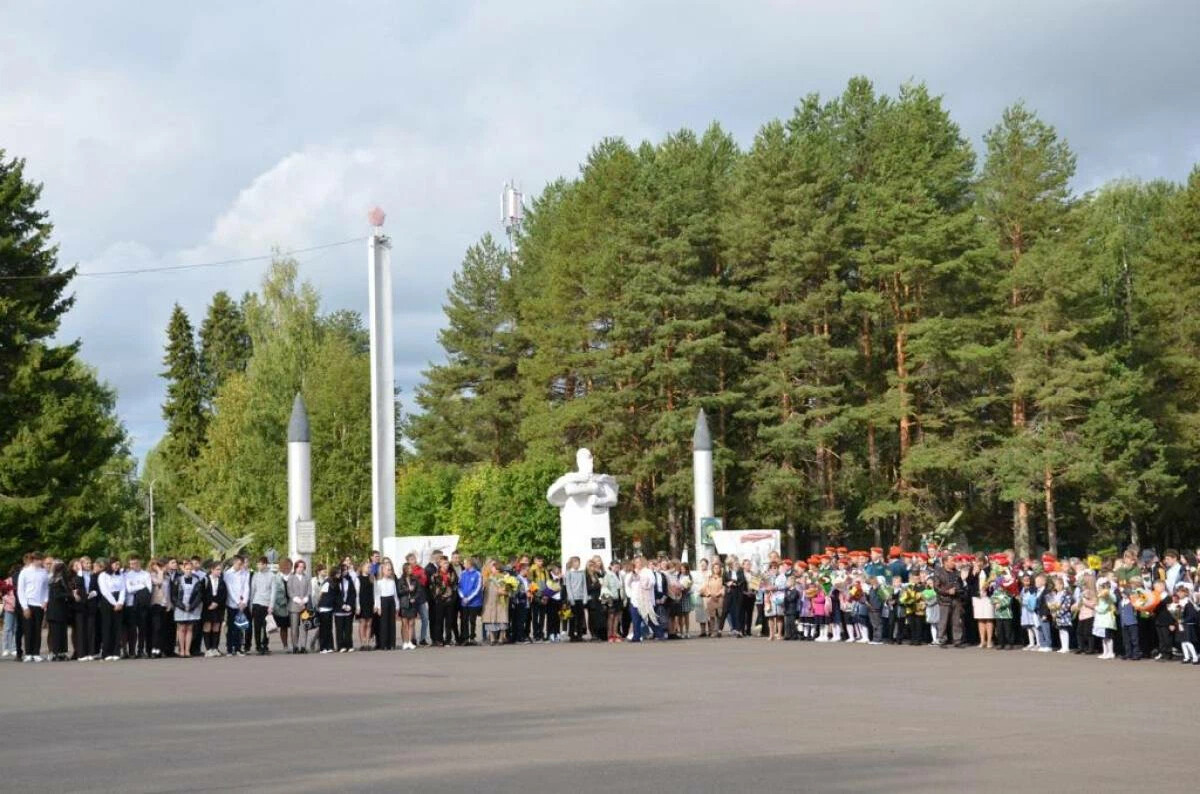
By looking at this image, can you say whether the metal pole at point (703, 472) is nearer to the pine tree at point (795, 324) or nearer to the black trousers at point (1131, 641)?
the pine tree at point (795, 324)

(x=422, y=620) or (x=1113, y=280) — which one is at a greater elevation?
(x=1113, y=280)

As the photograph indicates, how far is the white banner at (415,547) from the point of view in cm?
3988

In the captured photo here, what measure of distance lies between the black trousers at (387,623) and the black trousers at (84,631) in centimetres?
471

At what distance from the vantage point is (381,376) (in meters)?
42.4

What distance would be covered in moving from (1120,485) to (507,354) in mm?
28136

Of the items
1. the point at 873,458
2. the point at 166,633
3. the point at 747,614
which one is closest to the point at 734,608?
the point at 747,614

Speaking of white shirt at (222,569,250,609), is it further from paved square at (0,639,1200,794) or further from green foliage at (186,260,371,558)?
green foliage at (186,260,371,558)

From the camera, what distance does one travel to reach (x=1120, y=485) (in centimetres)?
5069

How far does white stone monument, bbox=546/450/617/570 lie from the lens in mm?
39250

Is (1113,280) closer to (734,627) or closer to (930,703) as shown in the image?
(734,627)

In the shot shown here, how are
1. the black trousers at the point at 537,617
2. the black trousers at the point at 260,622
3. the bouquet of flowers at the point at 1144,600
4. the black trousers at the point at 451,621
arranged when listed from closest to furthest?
1. the bouquet of flowers at the point at 1144,600
2. the black trousers at the point at 260,622
3. the black trousers at the point at 451,621
4. the black trousers at the point at 537,617

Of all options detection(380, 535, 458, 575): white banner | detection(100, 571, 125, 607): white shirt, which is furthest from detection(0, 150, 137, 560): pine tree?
detection(100, 571, 125, 607): white shirt

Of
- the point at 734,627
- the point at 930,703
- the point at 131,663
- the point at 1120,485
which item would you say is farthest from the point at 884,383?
the point at 930,703

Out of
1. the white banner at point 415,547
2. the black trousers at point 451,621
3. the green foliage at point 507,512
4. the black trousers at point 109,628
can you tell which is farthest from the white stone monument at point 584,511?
the green foliage at point 507,512
